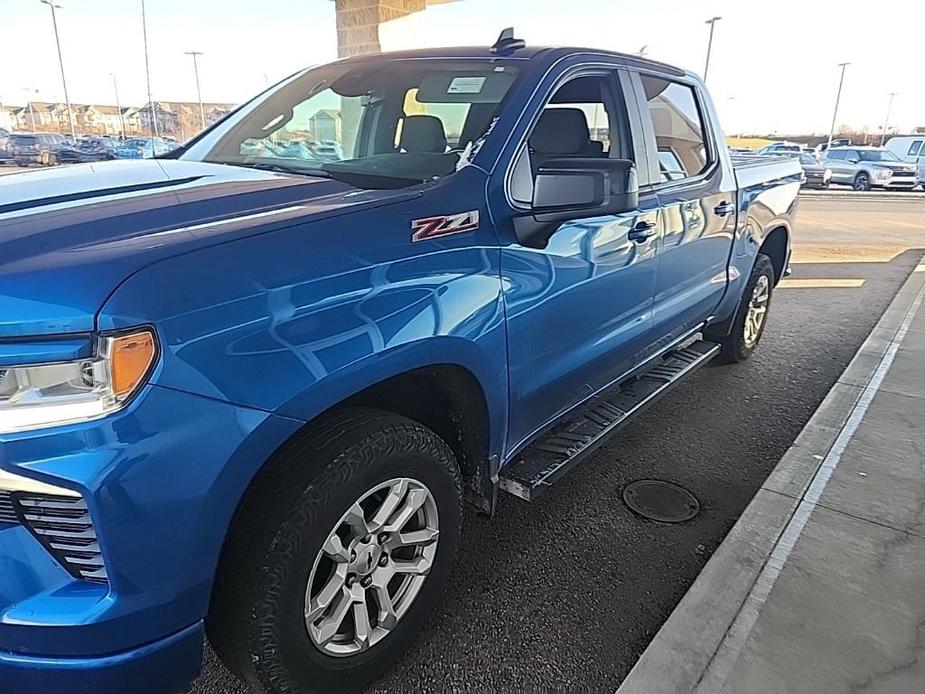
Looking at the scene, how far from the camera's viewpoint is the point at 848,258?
10.0 metres

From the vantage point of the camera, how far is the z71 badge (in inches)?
78.2

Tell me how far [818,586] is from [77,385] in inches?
99.3

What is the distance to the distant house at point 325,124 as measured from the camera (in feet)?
10.1

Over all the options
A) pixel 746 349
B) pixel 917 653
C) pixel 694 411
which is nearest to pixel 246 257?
pixel 917 653

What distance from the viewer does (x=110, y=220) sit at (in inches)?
67.0

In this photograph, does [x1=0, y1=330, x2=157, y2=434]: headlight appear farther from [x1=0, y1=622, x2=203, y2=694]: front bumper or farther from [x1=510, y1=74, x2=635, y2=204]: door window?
[x1=510, y1=74, x2=635, y2=204]: door window

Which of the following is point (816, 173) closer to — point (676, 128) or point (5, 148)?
point (676, 128)

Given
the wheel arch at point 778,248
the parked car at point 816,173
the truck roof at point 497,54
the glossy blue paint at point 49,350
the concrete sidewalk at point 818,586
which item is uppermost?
the truck roof at point 497,54

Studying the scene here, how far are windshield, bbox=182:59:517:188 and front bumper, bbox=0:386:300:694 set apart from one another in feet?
3.45

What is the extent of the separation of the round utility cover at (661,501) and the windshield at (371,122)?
1830 millimetres

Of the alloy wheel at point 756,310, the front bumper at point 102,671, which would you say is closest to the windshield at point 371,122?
the front bumper at point 102,671

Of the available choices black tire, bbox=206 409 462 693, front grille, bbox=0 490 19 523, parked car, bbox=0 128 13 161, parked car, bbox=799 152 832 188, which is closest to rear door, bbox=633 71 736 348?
black tire, bbox=206 409 462 693

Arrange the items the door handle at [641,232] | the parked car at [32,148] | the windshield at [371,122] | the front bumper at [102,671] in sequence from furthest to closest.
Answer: the parked car at [32,148], the door handle at [641,232], the windshield at [371,122], the front bumper at [102,671]

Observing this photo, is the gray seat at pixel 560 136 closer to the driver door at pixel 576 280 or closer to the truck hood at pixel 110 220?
the driver door at pixel 576 280
